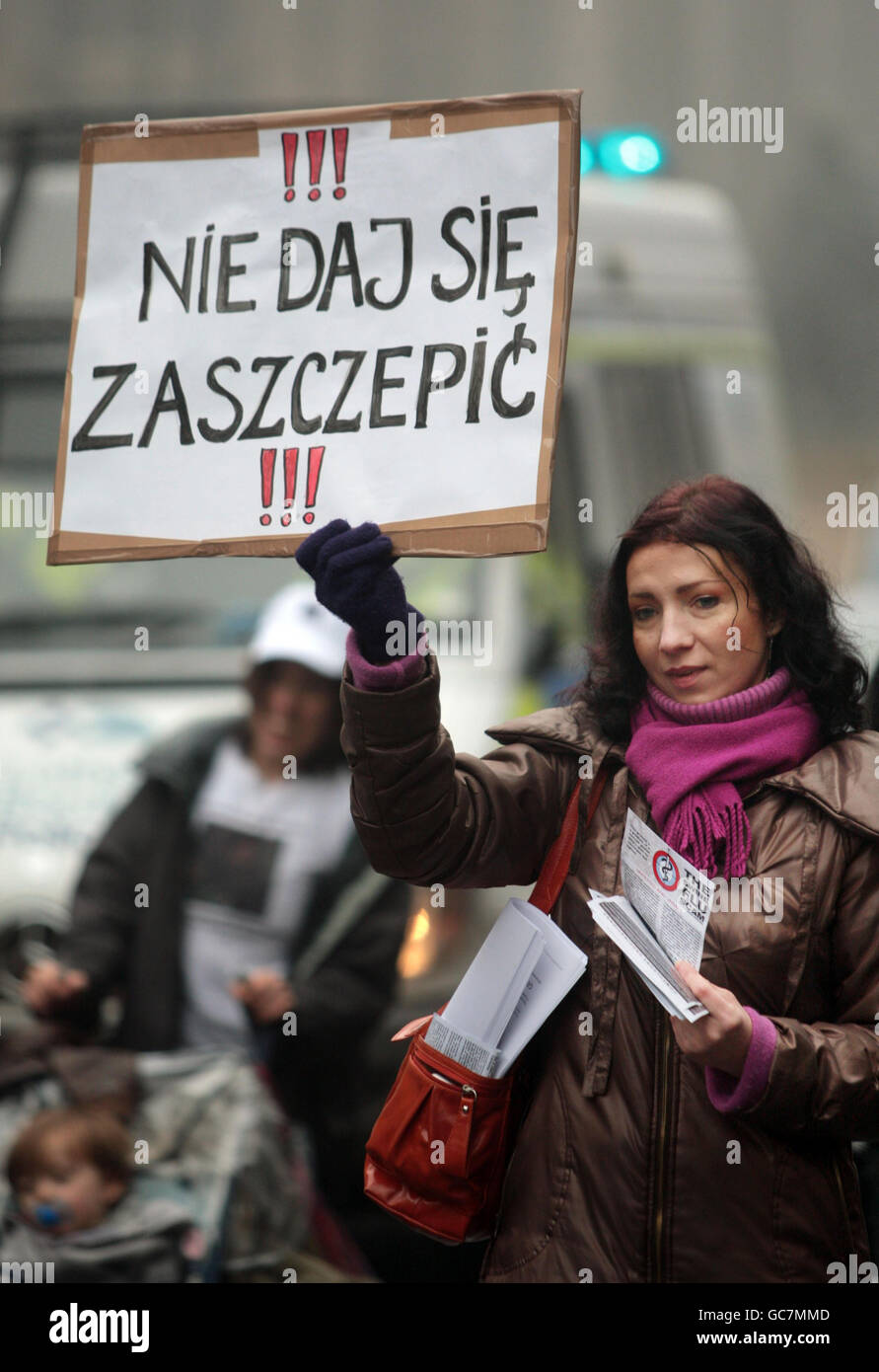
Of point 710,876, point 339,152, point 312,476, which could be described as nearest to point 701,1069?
point 710,876

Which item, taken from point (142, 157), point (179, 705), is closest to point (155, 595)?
point (179, 705)

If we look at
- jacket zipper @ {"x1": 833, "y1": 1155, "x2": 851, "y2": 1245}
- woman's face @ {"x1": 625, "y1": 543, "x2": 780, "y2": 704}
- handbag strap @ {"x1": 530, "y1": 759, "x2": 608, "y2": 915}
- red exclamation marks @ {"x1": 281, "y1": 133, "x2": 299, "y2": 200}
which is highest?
red exclamation marks @ {"x1": 281, "y1": 133, "x2": 299, "y2": 200}

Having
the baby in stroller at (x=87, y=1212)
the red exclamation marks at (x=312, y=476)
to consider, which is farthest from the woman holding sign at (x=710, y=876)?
Answer: the baby in stroller at (x=87, y=1212)

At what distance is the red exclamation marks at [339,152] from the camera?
2.12 metres

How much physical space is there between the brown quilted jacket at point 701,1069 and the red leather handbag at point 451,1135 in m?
0.05

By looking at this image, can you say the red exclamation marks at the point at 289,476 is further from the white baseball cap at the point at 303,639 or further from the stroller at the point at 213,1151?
the stroller at the point at 213,1151

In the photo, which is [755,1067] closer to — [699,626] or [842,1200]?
[842,1200]

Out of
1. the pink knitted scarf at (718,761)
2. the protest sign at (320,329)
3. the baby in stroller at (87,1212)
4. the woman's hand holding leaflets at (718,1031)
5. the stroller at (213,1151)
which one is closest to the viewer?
the woman's hand holding leaflets at (718,1031)

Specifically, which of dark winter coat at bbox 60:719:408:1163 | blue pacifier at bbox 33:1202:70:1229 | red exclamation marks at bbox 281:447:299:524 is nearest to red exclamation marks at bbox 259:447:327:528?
red exclamation marks at bbox 281:447:299:524

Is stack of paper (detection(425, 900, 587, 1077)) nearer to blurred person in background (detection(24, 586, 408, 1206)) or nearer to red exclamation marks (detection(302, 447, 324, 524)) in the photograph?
red exclamation marks (detection(302, 447, 324, 524))

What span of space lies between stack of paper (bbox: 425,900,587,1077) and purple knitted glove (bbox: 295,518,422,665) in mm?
380

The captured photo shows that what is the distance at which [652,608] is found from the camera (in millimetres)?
2012

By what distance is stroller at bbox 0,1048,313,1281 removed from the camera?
10.8ft

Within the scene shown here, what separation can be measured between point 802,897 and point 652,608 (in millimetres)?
388
